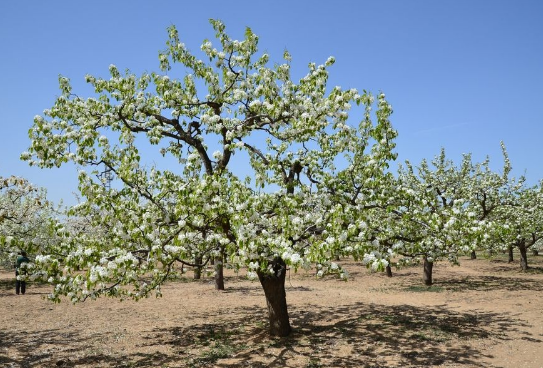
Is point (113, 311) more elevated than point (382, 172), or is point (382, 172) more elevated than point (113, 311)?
point (382, 172)

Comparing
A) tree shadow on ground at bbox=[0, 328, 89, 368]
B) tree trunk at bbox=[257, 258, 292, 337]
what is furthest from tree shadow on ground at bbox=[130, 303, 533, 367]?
tree shadow on ground at bbox=[0, 328, 89, 368]

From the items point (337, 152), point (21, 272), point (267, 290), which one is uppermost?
point (337, 152)

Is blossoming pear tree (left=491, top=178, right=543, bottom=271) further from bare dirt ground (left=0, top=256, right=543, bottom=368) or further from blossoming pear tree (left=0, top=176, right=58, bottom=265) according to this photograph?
blossoming pear tree (left=0, top=176, right=58, bottom=265)

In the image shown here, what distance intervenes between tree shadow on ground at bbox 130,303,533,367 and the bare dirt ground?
4 cm

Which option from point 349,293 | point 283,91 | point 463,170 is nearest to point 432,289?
point 349,293

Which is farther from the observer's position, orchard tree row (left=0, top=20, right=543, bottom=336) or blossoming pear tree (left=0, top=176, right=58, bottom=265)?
blossoming pear tree (left=0, top=176, right=58, bottom=265)

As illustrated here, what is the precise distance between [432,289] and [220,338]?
17.7 meters

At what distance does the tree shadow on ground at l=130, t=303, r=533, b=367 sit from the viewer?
37.5ft

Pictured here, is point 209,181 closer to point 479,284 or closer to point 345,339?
point 345,339

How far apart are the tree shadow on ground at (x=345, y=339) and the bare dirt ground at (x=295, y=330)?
4 cm

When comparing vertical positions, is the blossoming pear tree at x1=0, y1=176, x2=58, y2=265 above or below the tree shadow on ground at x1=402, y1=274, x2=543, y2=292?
above

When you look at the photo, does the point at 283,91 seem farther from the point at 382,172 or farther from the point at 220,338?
the point at 220,338

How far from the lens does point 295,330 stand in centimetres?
1463

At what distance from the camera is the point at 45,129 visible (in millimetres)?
10141
